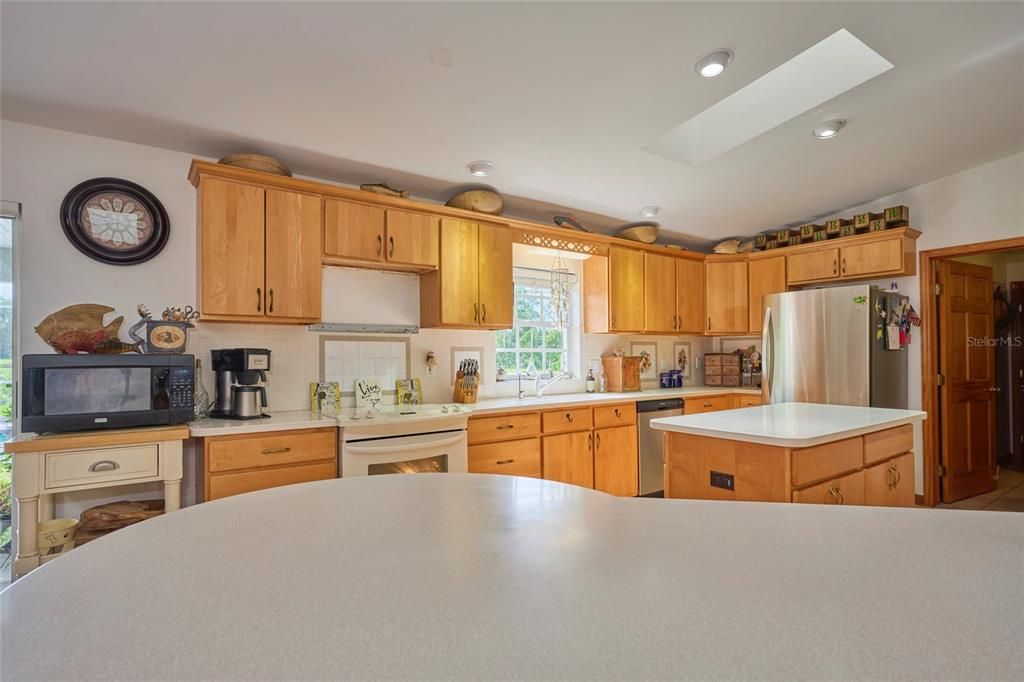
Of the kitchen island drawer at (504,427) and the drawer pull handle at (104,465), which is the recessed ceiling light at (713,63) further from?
the drawer pull handle at (104,465)

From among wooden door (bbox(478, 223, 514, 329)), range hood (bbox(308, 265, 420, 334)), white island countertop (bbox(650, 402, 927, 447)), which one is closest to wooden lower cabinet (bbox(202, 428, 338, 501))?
range hood (bbox(308, 265, 420, 334))

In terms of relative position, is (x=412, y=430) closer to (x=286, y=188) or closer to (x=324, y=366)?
(x=324, y=366)

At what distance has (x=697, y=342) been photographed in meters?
5.39

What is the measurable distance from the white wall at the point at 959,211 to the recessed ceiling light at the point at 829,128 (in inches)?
68.7

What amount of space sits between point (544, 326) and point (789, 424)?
8.03 ft

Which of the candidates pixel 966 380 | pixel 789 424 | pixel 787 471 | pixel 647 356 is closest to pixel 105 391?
pixel 787 471

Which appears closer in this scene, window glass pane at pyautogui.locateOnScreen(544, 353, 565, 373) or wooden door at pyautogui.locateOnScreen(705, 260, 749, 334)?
window glass pane at pyautogui.locateOnScreen(544, 353, 565, 373)

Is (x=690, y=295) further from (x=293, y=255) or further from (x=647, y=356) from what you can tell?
(x=293, y=255)

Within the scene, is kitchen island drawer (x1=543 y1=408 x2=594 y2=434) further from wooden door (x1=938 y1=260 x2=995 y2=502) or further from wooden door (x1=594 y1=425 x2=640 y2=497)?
wooden door (x1=938 y1=260 x2=995 y2=502)

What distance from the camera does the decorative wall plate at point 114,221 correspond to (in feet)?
8.30

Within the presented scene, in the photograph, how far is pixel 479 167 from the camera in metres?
3.16

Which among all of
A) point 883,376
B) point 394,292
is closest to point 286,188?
point 394,292

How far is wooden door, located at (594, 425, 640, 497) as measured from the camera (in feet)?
12.3

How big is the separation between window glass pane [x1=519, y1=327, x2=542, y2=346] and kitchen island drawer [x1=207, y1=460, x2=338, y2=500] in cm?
201
